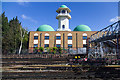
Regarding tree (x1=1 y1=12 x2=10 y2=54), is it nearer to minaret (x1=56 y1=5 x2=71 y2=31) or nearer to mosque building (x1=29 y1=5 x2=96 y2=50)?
mosque building (x1=29 y1=5 x2=96 y2=50)

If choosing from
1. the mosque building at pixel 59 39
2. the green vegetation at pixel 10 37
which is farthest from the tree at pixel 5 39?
the mosque building at pixel 59 39

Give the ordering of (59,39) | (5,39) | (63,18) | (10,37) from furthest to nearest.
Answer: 1. (63,18)
2. (59,39)
3. (10,37)
4. (5,39)

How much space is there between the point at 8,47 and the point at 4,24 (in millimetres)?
7893

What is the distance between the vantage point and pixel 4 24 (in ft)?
107

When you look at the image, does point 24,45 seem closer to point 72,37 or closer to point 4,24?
point 4,24

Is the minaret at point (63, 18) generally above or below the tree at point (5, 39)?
above

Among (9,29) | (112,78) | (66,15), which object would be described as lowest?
(112,78)

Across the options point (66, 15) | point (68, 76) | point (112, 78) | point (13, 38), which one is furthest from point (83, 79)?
point (66, 15)

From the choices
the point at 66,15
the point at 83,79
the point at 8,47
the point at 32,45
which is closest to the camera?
the point at 83,79

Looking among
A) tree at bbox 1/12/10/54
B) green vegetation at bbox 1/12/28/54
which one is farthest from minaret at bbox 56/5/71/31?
tree at bbox 1/12/10/54

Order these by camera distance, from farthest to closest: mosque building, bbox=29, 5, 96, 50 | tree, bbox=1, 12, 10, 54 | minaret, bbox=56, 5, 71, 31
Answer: minaret, bbox=56, 5, 71, 31
mosque building, bbox=29, 5, 96, 50
tree, bbox=1, 12, 10, 54

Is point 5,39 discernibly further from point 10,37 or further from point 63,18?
point 63,18

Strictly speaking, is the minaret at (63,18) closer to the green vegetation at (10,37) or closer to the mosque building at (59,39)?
the mosque building at (59,39)

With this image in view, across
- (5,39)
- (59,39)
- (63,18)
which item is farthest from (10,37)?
(63,18)
